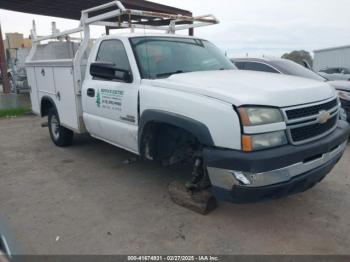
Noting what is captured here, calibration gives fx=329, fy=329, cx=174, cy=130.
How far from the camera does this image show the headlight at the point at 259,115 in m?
2.77

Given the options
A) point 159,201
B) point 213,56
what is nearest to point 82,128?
point 159,201

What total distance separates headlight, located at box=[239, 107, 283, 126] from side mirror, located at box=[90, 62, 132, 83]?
1.69 m

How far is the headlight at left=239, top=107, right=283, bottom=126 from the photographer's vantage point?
9.09ft

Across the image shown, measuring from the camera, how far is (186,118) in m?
3.14

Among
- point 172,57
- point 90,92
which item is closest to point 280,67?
point 172,57

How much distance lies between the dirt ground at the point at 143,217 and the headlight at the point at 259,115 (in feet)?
3.81

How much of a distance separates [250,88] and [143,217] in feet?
5.83

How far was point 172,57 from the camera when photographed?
420cm

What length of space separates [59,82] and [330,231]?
4.57m

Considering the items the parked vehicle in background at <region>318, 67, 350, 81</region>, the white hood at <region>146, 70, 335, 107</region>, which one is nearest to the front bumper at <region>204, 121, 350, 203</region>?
the white hood at <region>146, 70, 335, 107</region>

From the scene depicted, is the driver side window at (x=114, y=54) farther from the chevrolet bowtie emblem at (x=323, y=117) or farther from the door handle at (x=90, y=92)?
the chevrolet bowtie emblem at (x=323, y=117)

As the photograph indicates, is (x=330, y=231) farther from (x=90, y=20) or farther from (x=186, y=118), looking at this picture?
(x=90, y=20)

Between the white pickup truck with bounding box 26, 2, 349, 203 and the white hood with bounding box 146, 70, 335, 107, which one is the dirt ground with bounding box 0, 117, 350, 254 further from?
the white hood with bounding box 146, 70, 335, 107

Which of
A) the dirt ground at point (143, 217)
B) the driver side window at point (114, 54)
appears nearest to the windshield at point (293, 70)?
the dirt ground at point (143, 217)
